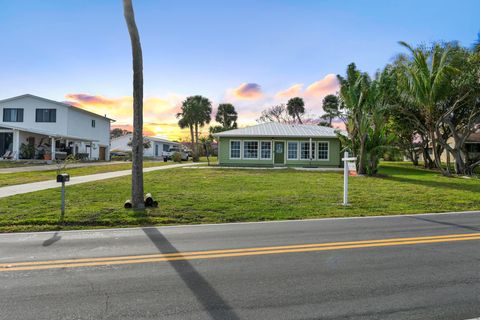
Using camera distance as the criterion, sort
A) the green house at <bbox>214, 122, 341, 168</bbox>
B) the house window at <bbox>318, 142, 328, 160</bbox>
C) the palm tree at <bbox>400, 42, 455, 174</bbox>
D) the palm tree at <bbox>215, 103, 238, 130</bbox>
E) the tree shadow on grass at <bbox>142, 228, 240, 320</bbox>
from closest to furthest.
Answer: the tree shadow on grass at <bbox>142, 228, 240, 320</bbox>, the palm tree at <bbox>400, 42, 455, 174</bbox>, the green house at <bbox>214, 122, 341, 168</bbox>, the house window at <bbox>318, 142, 328, 160</bbox>, the palm tree at <bbox>215, 103, 238, 130</bbox>

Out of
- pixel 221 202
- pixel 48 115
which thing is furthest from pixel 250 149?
pixel 48 115

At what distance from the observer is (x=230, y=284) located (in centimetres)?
456

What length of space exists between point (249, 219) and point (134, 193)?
3.43 metres

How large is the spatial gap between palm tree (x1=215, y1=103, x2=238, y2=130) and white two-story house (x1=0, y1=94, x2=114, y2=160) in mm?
28485

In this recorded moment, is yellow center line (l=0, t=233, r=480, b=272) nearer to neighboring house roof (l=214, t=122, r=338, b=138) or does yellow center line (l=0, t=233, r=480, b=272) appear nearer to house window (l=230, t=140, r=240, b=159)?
neighboring house roof (l=214, t=122, r=338, b=138)

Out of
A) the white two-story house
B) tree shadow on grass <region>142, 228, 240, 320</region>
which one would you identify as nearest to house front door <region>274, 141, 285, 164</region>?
the white two-story house

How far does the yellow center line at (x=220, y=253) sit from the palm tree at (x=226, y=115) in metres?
59.9

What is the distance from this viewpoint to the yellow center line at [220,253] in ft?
17.8

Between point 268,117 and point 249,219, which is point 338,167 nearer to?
point 249,219

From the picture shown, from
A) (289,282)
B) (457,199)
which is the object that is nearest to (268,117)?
(457,199)

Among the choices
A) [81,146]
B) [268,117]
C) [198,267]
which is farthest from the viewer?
[268,117]

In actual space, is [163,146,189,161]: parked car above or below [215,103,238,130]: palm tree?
below

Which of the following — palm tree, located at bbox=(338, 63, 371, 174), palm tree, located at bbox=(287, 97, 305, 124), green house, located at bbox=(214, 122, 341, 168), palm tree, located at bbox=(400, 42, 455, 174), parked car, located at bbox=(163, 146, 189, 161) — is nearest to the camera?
palm tree, located at bbox=(338, 63, 371, 174)

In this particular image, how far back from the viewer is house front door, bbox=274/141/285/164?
29672 mm
